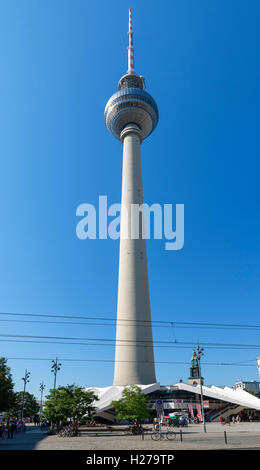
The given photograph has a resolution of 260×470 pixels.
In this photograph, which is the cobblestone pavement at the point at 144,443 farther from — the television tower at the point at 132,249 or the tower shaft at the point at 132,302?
the tower shaft at the point at 132,302

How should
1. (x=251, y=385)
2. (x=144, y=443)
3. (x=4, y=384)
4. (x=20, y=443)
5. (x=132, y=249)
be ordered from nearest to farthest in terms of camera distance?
1. (x=144, y=443)
2. (x=20, y=443)
3. (x=4, y=384)
4. (x=132, y=249)
5. (x=251, y=385)

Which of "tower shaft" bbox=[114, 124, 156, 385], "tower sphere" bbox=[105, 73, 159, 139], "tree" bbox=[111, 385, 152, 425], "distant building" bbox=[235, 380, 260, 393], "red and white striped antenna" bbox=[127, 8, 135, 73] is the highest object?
"red and white striped antenna" bbox=[127, 8, 135, 73]

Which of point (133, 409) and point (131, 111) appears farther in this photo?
point (131, 111)

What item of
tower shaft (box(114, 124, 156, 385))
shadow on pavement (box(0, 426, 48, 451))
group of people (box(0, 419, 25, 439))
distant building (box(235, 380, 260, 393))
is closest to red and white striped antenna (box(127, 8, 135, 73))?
tower shaft (box(114, 124, 156, 385))

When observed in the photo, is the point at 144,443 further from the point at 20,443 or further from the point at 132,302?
the point at 132,302

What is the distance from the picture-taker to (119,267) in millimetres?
67000

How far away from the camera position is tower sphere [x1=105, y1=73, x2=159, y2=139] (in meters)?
80.6

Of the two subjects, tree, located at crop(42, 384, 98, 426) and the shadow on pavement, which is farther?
tree, located at crop(42, 384, 98, 426)

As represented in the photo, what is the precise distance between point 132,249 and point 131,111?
35.6m

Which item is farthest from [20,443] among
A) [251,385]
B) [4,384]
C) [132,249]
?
[251,385]

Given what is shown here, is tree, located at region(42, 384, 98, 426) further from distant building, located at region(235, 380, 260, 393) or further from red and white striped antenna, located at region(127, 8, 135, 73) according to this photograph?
distant building, located at region(235, 380, 260, 393)

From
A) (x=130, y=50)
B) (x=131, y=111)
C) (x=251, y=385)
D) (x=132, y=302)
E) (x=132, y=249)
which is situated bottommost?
(x=251, y=385)

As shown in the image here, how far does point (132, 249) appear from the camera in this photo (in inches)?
2598
